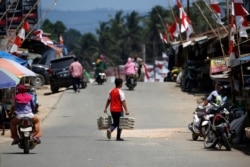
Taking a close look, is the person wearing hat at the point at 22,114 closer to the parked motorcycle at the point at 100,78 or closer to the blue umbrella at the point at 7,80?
the blue umbrella at the point at 7,80

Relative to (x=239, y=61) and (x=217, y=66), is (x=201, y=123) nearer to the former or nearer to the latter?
(x=239, y=61)

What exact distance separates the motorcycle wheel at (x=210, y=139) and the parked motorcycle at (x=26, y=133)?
4255 millimetres

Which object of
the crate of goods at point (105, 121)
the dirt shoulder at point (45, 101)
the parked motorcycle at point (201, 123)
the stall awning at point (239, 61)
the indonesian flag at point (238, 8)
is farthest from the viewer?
the dirt shoulder at point (45, 101)

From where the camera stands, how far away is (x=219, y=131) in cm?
1588

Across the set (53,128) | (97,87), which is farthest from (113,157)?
(97,87)

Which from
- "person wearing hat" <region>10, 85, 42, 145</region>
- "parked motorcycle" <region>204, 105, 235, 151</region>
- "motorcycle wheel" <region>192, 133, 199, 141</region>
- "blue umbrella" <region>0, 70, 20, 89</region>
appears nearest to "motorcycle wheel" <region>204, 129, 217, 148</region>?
"parked motorcycle" <region>204, 105, 235, 151</region>

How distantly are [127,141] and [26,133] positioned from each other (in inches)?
160

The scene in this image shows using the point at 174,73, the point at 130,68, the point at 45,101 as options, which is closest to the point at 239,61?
the point at 45,101

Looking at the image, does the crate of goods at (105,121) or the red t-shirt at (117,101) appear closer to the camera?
the red t-shirt at (117,101)

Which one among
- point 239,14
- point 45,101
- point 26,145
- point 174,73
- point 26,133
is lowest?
point 45,101

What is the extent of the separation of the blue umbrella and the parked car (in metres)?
16.7

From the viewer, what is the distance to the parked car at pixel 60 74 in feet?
121

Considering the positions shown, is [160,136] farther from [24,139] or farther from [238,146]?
[24,139]

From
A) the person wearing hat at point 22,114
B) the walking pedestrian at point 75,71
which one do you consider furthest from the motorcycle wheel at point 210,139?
the walking pedestrian at point 75,71
